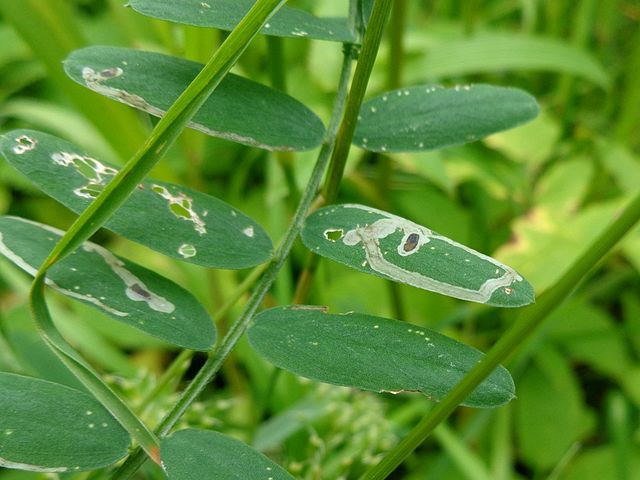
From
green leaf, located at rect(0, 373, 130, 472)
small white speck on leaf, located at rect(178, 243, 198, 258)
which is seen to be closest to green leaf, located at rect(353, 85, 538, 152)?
small white speck on leaf, located at rect(178, 243, 198, 258)

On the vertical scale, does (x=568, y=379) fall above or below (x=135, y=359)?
above

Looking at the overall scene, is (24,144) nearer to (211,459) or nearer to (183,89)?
(183,89)

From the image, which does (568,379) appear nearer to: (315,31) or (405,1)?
(405,1)

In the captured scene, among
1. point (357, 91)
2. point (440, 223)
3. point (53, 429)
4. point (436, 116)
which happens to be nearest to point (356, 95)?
point (357, 91)

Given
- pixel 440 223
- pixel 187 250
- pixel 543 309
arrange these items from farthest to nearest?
1. pixel 440 223
2. pixel 187 250
3. pixel 543 309

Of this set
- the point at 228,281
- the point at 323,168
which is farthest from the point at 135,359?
the point at 323,168

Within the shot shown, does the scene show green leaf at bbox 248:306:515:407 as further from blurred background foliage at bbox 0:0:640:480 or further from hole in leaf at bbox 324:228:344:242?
blurred background foliage at bbox 0:0:640:480

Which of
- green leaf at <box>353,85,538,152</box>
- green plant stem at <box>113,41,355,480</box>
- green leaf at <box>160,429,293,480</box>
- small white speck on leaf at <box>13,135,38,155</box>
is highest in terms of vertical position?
green leaf at <box>353,85,538,152</box>
